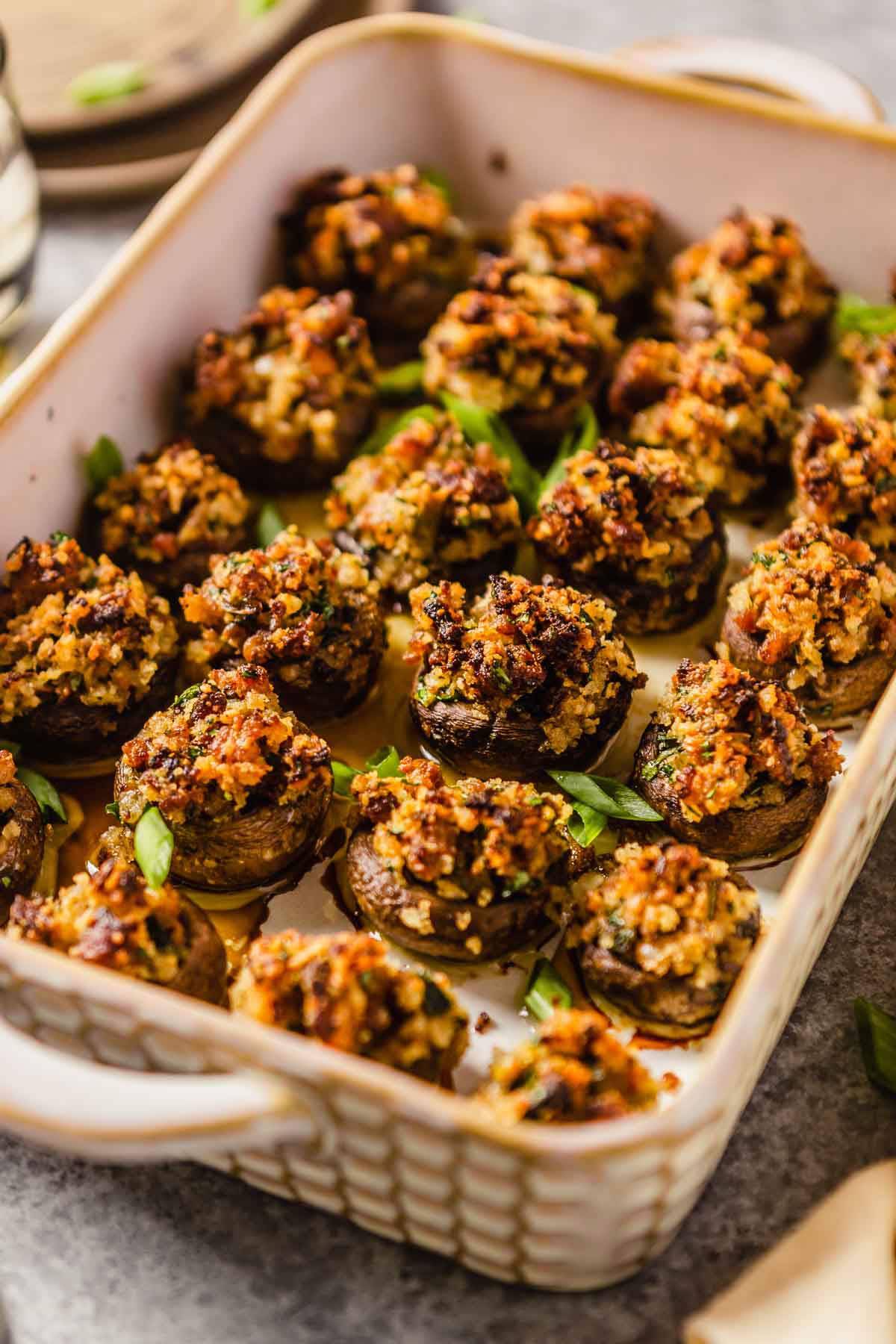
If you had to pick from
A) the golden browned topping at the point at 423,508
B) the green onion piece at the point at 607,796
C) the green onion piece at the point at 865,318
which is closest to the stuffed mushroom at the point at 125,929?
the green onion piece at the point at 607,796

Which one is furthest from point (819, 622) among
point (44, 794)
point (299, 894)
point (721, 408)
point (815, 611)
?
point (44, 794)

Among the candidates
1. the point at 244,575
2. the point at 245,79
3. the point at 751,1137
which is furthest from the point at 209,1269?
the point at 245,79

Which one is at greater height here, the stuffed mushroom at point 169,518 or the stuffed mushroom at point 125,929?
the stuffed mushroom at point 169,518

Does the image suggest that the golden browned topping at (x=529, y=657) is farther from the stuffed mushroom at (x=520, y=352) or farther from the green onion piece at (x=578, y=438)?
the stuffed mushroom at (x=520, y=352)

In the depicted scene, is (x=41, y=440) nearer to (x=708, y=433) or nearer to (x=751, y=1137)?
(x=708, y=433)

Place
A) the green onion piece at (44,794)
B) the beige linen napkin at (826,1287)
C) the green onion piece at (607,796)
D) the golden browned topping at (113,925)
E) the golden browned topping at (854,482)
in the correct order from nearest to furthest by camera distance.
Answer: the beige linen napkin at (826,1287) → the golden browned topping at (113,925) → the green onion piece at (607,796) → the green onion piece at (44,794) → the golden browned topping at (854,482)

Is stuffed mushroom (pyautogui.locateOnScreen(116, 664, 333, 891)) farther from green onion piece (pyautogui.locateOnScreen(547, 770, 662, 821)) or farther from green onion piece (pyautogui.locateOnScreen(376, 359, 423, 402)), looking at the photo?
green onion piece (pyautogui.locateOnScreen(376, 359, 423, 402))

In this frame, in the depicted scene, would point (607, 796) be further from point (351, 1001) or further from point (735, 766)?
point (351, 1001)
